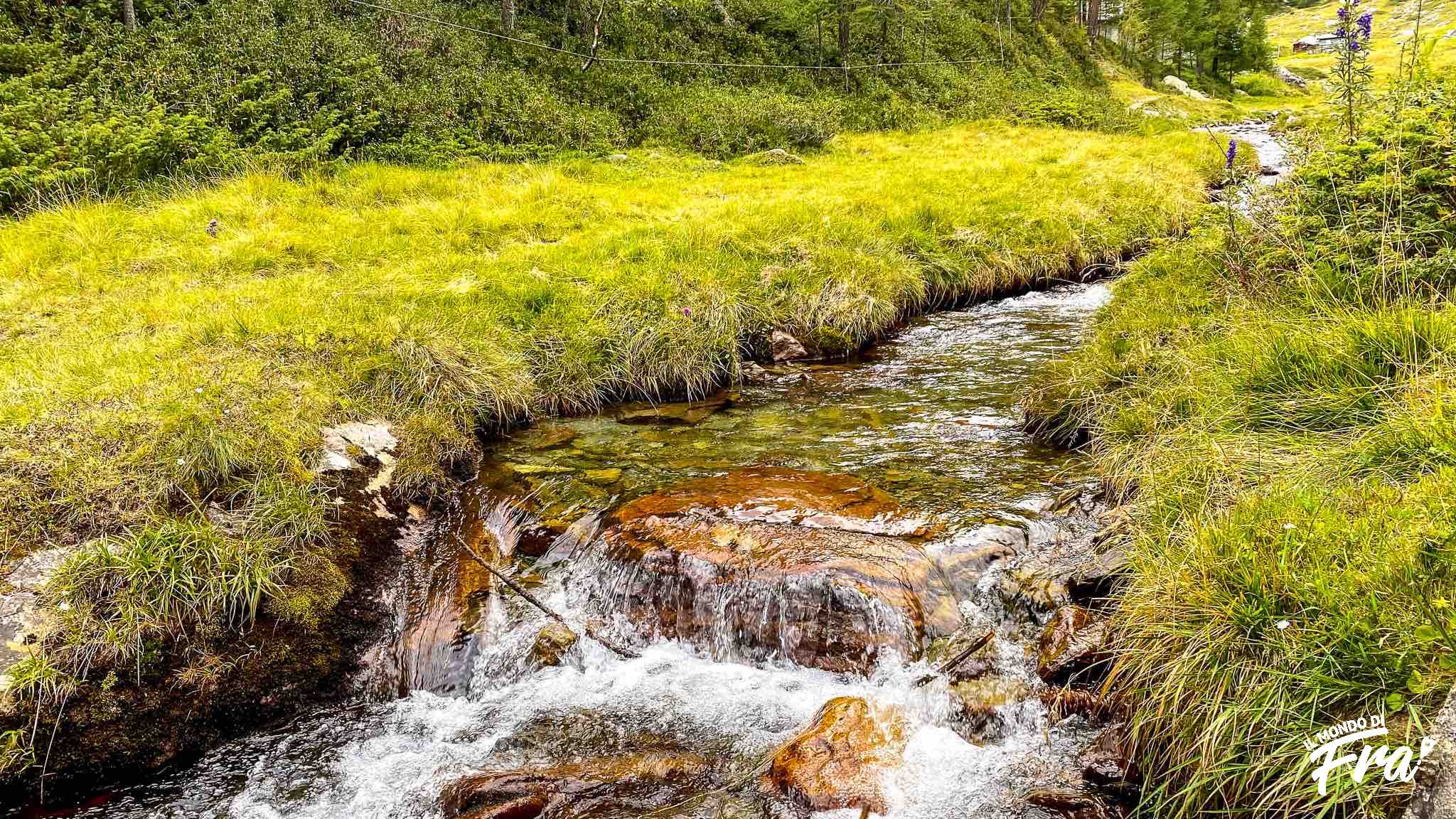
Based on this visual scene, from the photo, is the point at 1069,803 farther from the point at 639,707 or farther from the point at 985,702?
the point at 639,707

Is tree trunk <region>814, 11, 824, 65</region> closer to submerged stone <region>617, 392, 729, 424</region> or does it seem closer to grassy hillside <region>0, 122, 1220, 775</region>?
grassy hillside <region>0, 122, 1220, 775</region>

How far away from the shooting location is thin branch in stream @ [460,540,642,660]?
5367 mm

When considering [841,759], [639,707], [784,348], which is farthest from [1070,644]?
[784,348]

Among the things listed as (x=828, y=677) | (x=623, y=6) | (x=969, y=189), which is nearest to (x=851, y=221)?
(x=969, y=189)

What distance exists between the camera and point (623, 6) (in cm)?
2659

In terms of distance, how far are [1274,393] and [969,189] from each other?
12.5 meters

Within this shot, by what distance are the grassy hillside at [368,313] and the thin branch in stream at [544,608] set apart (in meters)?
1.10

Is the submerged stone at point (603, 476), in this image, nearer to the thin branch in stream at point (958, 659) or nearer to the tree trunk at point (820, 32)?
the thin branch in stream at point (958, 659)

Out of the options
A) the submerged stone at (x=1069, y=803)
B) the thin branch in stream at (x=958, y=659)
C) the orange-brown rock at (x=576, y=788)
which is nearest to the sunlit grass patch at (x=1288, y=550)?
the submerged stone at (x=1069, y=803)

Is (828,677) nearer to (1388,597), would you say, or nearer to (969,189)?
(1388,597)

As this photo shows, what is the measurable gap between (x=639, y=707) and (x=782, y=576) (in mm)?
1283

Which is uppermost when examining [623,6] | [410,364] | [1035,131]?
[623,6]

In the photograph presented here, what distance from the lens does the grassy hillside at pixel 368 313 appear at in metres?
5.04

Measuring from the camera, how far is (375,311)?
8883mm
